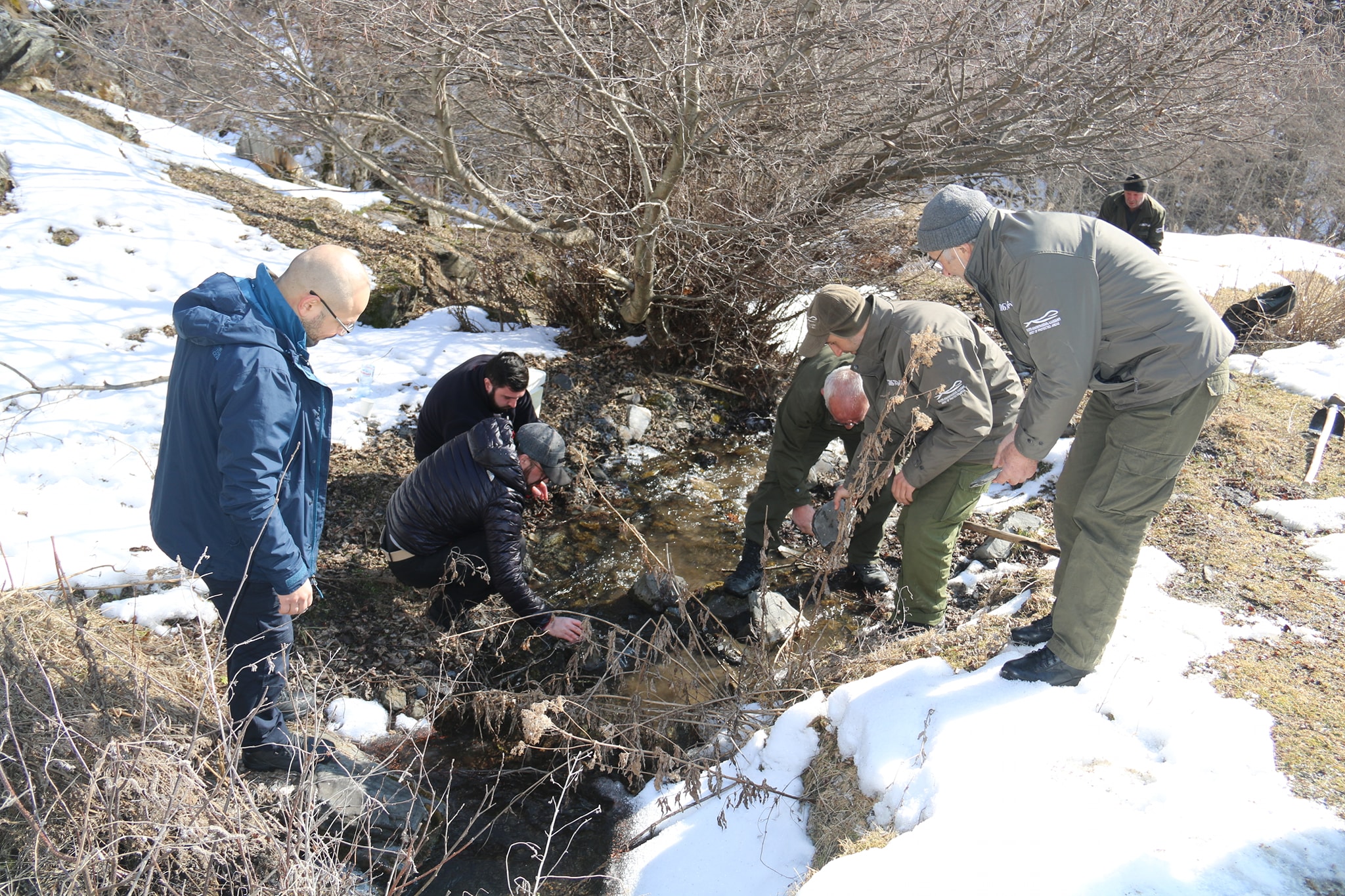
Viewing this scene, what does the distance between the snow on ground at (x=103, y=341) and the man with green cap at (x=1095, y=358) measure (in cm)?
370

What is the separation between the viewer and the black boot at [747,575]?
4.27 m

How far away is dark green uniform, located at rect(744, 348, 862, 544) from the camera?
4.02m

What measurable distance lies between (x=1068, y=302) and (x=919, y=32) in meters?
4.70

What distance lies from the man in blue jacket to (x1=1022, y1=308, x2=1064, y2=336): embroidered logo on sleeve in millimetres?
2135

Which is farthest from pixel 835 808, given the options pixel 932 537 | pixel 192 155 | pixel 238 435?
pixel 192 155

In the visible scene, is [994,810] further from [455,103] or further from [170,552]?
[455,103]

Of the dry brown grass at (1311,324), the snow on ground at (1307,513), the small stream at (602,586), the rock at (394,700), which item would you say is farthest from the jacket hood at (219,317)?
the dry brown grass at (1311,324)

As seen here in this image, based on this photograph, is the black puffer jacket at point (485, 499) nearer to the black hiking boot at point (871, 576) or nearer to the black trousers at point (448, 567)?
the black trousers at point (448, 567)

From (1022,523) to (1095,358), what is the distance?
2.30m

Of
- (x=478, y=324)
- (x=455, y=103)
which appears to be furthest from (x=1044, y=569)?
(x=455, y=103)

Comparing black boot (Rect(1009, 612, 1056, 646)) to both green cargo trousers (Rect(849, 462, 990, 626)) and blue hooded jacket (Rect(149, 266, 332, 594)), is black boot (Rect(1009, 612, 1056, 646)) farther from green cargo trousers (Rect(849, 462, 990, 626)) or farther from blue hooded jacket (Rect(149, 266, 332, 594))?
blue hooded jacket (Rect(149, 266, 332, 594))

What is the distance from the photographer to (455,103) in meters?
6.22

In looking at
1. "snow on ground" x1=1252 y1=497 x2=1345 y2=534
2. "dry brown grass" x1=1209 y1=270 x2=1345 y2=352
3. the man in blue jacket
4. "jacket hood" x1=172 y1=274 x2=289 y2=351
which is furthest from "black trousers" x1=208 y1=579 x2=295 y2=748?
"dry brown grass" x1=1209 y1=270 x2=1345 y2=352

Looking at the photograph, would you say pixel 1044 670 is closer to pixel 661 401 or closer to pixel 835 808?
pixel 835 808
